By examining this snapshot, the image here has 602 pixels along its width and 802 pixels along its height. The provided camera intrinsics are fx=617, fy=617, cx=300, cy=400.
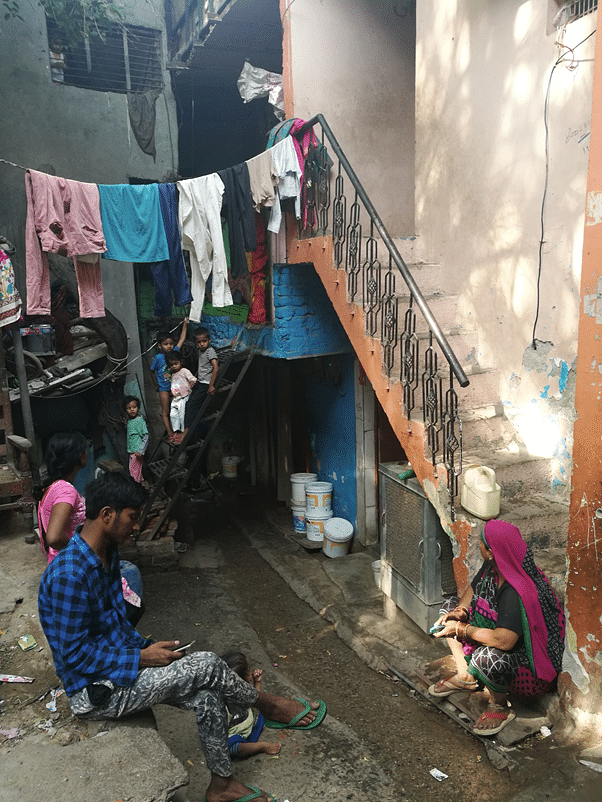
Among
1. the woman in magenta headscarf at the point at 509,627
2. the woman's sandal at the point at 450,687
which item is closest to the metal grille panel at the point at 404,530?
the woman's sandal at the point at 450,687

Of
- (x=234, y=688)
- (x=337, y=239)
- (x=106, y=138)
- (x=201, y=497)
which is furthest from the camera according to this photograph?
(x=201, y=497)

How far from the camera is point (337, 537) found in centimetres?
816

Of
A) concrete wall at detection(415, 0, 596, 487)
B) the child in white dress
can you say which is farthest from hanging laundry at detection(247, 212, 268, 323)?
concrete wall at detection(415, 0, 596, 487)

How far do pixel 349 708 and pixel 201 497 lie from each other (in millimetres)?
6792

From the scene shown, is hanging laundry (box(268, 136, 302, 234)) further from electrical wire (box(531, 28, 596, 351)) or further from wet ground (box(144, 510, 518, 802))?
wet ground (box(144, 510, 518, 802))

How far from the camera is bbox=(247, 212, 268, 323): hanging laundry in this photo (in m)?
7.84

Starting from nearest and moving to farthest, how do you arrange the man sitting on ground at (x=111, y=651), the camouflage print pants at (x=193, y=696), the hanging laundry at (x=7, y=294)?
the man sitting on ground at (x=111, y=651) → the camouflage print pants at (x=193, y=696) → the hanging laundry at (x=7, y=294)

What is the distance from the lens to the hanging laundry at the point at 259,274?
25.7 ft

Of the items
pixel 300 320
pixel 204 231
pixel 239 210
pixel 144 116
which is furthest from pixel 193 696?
pixel 144 116

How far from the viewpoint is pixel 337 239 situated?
648 cm

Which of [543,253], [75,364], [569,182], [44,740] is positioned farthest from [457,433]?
[75,364]

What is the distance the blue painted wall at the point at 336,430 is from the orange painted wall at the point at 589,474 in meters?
4.77

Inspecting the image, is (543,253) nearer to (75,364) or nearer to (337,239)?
(337,239)

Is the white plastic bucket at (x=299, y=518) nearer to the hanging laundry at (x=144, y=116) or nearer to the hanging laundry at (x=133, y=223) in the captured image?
the hanging laundry at (x=133, y=223)
